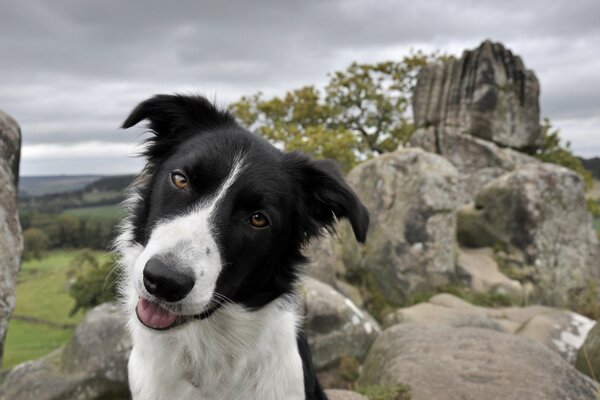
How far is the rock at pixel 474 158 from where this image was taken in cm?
2516

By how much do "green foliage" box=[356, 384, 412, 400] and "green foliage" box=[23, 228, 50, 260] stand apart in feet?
227

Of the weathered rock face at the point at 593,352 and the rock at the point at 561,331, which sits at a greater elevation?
the weathered rock face at the point at 593,352

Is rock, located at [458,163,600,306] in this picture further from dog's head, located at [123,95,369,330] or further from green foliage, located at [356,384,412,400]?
dog's head, located at [123,95,369,330]

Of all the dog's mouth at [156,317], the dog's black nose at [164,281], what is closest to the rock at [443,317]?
the dog's mouth at [156,317]

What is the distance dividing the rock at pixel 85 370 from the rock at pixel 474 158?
2070cm

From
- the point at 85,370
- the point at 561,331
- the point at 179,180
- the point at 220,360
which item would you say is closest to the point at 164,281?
the point at 179,180

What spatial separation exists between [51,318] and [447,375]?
163ft

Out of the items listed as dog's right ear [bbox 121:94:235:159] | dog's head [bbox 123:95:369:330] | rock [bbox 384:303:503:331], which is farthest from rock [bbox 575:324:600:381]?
dog's right ear [bbox 121:94:235:159]

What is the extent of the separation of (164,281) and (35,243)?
72.9 meters

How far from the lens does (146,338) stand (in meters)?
3.44

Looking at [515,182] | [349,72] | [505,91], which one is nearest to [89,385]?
[515,182]

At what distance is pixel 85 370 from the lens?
22.9 feet

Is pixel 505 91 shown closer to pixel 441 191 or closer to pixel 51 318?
pixel 441 191

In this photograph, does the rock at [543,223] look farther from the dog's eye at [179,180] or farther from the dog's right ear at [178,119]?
the dog's eye at [179,180]
